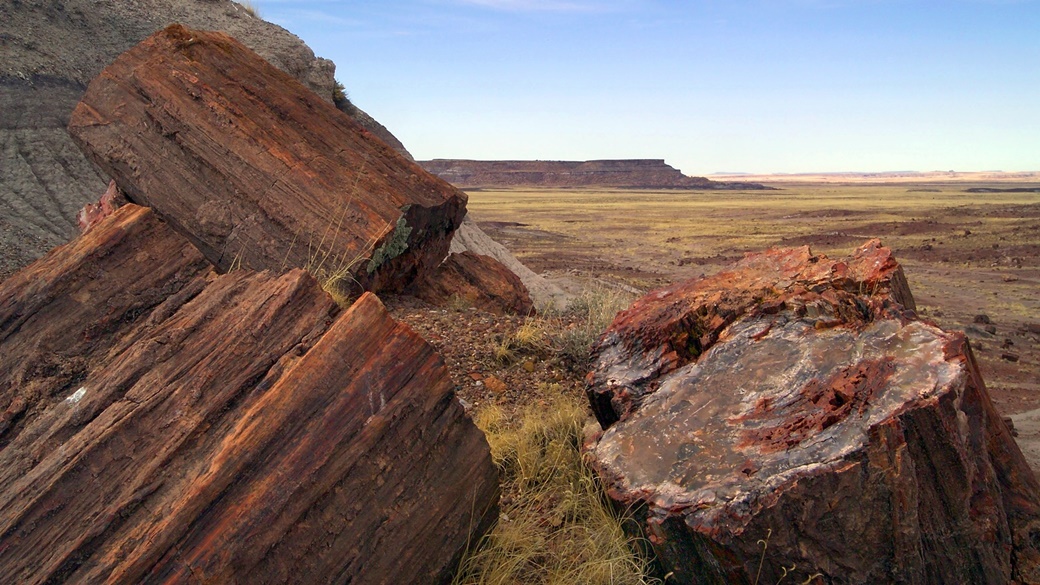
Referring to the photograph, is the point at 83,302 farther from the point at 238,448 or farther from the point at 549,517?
the point at 549,517

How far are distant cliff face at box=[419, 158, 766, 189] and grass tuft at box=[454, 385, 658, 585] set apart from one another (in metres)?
103

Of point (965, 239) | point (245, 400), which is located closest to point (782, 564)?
point (245, 400)

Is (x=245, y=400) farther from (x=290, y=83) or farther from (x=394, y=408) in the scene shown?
(x=290, y=83)

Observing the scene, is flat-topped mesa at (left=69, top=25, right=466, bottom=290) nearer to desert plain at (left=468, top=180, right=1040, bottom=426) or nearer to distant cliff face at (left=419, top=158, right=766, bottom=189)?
desert plain at (left=468, top=180, right=1040, bottom=426)

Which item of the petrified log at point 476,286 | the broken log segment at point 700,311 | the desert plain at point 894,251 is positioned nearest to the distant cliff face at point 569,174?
the desert plain at point 894,251

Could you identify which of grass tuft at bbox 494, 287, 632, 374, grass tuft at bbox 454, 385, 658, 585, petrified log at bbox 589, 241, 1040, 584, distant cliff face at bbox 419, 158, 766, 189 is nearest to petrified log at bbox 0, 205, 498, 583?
grass tuft at bbox 454, 385, 658, 585

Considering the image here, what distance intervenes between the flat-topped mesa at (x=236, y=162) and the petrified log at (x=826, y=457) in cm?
231

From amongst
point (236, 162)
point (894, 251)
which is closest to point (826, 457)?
point (236, 162)

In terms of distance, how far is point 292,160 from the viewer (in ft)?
16.5

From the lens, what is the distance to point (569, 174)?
11238cm

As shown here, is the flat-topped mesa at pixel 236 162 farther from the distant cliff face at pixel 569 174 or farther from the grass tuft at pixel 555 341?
the distant cliff face at pixel 569 174

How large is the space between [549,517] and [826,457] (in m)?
1.46

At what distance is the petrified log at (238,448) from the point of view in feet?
8.64

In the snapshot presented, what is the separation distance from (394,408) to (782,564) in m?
1.56
